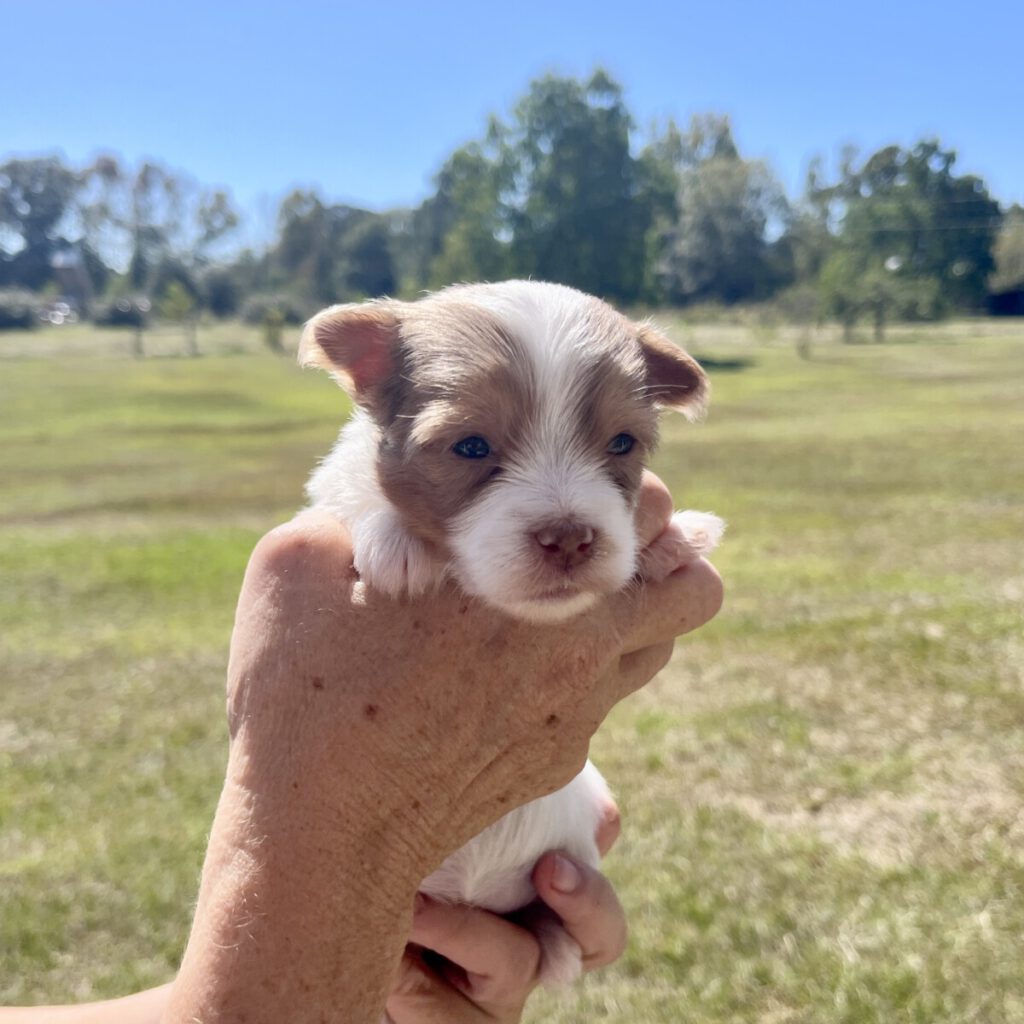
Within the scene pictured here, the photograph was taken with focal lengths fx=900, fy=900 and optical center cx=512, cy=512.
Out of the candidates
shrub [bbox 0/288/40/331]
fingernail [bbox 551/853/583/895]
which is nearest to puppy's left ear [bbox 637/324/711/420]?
fingernail [bbox 551/853/583/895]

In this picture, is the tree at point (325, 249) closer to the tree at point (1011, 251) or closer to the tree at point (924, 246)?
the tree at point (924, 246)

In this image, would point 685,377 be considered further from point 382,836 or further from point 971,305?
point 971,305

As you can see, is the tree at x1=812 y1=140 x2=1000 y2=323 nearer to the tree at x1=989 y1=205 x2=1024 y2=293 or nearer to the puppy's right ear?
the tree at x1=989 y1=205 x2=1024 y2=293

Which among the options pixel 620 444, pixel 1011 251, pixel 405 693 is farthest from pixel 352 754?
pixel 1011 251

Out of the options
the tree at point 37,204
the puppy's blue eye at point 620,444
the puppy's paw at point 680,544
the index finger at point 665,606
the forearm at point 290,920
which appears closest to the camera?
the forearm at point 290,920

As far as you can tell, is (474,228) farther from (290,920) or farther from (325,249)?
(290,920)

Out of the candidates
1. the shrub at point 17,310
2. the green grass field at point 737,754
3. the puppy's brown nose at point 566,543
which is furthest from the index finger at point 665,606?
the shrub at point 17,310

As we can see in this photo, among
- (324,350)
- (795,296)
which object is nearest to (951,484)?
(324,350)
